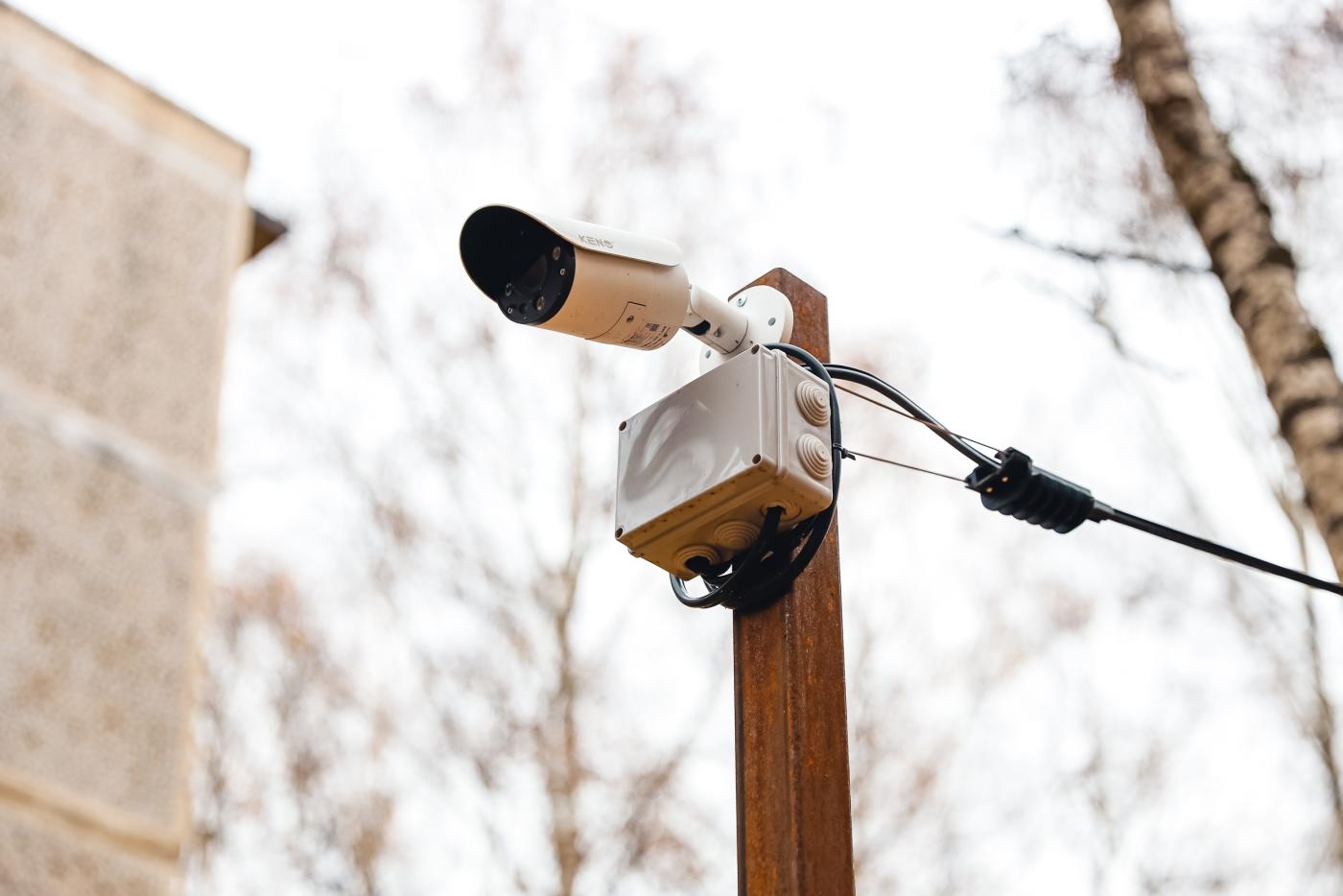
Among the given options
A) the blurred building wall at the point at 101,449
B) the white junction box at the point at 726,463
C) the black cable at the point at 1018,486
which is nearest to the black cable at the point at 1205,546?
the black cable at the point at 1018,486

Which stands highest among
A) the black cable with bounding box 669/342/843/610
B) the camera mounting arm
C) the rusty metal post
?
the camera mounting arm

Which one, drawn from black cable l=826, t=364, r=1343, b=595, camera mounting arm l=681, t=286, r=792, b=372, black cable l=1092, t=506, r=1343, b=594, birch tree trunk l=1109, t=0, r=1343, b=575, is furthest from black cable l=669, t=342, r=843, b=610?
birch tree trunk l=1109, t=0, r=1343, b=575

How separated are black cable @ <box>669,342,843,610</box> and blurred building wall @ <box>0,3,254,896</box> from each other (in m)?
0.63

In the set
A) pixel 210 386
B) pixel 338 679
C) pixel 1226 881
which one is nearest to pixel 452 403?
pixel 338 679

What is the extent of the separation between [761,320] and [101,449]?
0.92 meters

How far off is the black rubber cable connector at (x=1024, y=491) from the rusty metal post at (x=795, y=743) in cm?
30

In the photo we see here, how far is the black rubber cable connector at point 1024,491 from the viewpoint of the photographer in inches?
83.5

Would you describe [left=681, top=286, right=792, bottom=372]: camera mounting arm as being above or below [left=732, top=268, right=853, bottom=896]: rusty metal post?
above

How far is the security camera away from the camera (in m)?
1.80

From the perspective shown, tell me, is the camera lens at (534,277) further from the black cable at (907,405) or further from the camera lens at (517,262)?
the black cable at (907,405)

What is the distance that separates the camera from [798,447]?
175 centimetres

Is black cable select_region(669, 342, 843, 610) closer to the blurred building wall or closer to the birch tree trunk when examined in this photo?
the blurred building wall

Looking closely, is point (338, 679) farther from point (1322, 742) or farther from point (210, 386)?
point (210, 386)

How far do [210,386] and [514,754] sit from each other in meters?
4.92
